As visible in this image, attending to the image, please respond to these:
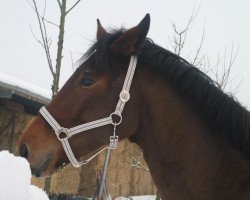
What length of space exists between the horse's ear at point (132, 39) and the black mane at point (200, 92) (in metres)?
0.06

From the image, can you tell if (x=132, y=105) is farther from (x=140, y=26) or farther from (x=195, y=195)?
(x=195, y=195)

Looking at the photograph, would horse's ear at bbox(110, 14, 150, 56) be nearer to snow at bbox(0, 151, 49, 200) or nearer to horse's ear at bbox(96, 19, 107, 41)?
horse's ear at bbox(96, 19, 107, 41)

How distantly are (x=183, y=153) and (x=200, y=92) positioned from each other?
0.40 meters

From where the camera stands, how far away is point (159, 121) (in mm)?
2252

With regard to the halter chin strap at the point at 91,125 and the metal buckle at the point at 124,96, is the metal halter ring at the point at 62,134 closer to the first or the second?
the halter chin strap at the point at 91,125

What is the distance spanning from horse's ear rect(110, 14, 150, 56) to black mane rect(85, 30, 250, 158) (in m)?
0.06

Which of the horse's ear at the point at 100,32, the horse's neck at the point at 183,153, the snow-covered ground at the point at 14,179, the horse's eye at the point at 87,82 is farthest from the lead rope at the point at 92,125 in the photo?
the snow-covered ground at the point at 14,179

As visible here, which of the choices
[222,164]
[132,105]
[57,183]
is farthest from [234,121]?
[57,183]

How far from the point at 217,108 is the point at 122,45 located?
0.75 metres

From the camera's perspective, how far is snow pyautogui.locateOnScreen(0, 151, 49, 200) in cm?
284

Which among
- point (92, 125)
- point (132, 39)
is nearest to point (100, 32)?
point (132, 39)

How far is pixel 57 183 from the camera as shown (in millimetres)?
13273

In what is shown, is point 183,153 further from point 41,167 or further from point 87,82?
point 41,167

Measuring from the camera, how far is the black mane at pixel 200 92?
6.92 ft
